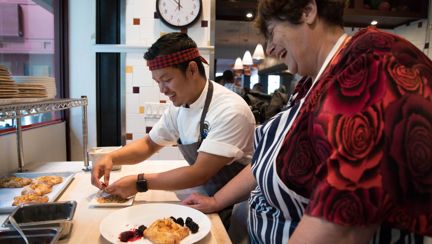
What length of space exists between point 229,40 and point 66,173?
16.7 feet

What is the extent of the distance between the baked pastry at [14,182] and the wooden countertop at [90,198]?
0.67 ft

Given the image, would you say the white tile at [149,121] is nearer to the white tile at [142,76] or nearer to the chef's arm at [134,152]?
the white tile at [142,76]

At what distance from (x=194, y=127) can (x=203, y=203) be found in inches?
15.2

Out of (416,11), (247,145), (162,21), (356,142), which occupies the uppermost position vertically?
(416,11)

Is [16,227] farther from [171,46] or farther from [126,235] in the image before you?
[171,46]

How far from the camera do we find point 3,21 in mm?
2332

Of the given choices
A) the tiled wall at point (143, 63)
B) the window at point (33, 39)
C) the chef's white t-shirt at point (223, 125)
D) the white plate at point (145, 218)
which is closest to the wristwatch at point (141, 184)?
the white plate at point (145, 218)

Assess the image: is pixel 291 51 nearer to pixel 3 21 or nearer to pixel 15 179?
pixel 15 179

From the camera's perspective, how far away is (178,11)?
2.62m

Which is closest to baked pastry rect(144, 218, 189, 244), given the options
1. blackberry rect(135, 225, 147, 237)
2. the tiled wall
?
blackberry rect(135, 225, 147, 237)

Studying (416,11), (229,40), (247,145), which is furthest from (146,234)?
(229,40)

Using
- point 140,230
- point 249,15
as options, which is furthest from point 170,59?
point 249,15

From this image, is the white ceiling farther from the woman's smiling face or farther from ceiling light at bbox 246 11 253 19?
the woman's smiling face

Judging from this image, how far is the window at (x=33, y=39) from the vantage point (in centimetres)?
234
